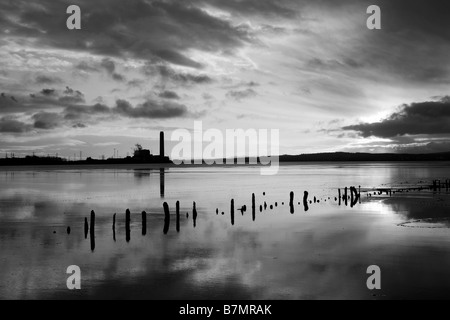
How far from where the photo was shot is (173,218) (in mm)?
34750

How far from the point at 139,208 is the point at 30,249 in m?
20.4

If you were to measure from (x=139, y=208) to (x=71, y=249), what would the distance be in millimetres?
20334

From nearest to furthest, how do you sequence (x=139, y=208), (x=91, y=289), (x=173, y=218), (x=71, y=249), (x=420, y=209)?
(x=91, y=289)
(x=71, y=249)
(x=173, y=218)
(x=420, y=209)
(x=139, y=208)

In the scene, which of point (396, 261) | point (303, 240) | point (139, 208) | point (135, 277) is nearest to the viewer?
point (135, 277)

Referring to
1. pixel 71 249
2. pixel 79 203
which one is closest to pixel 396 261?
pixel 71 249

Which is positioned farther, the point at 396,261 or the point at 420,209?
the point at 420,209

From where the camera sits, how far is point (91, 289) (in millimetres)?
15875
